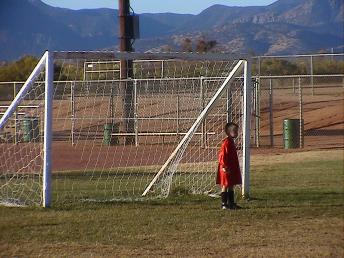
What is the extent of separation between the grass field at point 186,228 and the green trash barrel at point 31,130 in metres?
4.29

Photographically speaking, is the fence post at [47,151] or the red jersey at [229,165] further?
the red jersey at [229,165]

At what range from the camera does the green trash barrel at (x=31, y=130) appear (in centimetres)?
1704

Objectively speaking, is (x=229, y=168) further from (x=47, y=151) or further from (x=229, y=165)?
(x=47, y=151)

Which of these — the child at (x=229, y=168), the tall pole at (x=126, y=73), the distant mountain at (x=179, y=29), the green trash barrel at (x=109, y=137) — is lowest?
the child at (x=229, y=168)

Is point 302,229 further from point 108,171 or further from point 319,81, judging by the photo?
point 319,81

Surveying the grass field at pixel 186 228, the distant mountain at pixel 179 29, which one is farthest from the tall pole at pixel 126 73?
the distant mountain at pixel 179 29

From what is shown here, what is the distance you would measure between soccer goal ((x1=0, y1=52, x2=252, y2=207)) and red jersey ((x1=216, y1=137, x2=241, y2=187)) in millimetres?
1026

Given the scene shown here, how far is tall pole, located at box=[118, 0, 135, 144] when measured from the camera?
27.7 m

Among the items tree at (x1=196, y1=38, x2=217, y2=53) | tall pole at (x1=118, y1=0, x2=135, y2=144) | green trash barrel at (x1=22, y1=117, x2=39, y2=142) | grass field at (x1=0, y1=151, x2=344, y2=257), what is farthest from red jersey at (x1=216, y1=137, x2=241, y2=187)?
tree at (x1=196, y1=38, x2=217, y2=53)

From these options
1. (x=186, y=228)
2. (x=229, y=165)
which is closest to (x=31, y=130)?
(x=229, y=165)

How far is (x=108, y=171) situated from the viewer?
18.7 metres

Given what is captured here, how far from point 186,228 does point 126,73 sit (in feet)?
64.9

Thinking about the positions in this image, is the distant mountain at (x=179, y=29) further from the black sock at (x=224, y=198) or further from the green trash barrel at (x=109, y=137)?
the black sock at (x=224, y=198)

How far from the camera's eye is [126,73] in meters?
30.1
